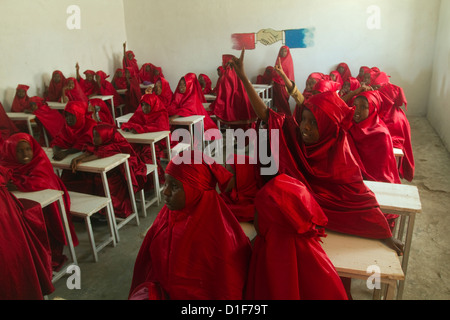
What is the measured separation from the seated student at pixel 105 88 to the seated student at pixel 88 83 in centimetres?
11

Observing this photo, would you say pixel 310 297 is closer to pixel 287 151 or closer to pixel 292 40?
pixel 287 151

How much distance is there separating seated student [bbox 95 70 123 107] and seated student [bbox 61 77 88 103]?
698mm

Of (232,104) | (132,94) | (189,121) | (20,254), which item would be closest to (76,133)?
(20,254)

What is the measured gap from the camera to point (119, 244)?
3594 millimetres

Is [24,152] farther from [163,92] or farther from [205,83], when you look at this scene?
[205,83]

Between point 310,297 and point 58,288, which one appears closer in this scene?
point 310,297

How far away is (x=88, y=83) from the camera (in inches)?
326

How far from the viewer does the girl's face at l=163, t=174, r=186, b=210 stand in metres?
1.70

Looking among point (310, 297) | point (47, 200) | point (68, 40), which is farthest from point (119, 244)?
point (68, 40)

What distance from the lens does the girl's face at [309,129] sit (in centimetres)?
215

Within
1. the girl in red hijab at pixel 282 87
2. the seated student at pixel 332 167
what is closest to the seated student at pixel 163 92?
the girl in red hijab at pixel 282 87

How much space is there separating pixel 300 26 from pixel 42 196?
770 cm

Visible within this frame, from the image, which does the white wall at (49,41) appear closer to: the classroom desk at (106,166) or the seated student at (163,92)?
the seated student at (163,92)
